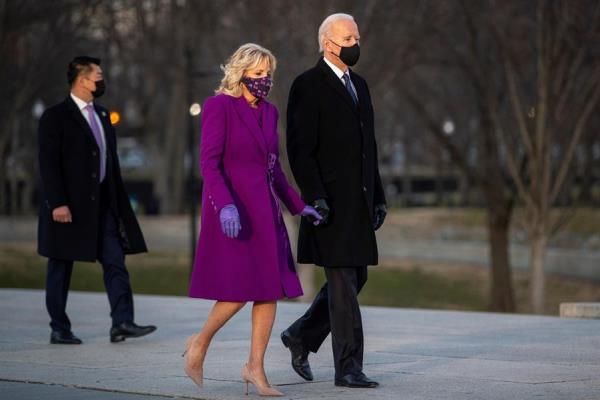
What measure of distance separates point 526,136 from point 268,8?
4.61 m

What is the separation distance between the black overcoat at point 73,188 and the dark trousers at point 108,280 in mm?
87

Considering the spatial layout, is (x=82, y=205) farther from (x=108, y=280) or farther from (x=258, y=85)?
(x=258, y=85)

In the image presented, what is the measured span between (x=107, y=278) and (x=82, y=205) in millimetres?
566

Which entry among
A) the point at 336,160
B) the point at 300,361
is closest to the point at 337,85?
the point at 336,160

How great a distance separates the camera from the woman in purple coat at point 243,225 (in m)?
7.84

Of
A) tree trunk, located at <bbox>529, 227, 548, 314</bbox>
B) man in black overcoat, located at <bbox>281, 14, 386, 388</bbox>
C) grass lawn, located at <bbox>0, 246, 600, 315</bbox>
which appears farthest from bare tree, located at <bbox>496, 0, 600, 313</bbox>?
man in black overcoat, located at <bbox>281, 14, 386, 388</bbox>

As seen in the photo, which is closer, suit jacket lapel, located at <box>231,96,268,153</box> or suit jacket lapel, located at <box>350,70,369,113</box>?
suit jacket lapel, located at <box>231,96,268,153</box>

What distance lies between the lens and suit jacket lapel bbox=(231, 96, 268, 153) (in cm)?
793

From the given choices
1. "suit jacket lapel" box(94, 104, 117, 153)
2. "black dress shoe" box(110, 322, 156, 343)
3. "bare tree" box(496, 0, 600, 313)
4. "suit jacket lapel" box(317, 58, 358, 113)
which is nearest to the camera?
"suit jacket lapel" box(317, 58, 358, 113)

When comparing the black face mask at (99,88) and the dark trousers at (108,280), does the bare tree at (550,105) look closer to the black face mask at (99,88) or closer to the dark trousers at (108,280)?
the black face mask at (99,88)

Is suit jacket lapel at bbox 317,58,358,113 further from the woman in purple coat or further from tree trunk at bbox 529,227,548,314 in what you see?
tree trunk at bbox 529,227,548,314

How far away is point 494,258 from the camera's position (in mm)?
28250

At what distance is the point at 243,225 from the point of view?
25.8 feet

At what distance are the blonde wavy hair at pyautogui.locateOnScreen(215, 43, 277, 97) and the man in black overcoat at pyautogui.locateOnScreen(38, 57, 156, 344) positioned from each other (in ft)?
10.4
